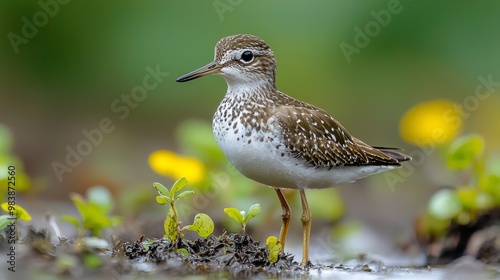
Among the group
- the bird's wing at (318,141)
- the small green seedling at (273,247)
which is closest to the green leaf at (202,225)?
the small green seedling at (273,247)

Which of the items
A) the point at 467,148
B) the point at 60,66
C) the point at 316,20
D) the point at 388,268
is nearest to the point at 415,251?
the point at 467,148

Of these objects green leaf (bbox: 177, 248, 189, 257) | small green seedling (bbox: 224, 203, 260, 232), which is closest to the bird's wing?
small green seedling (bbox: 224, 203, 260, 232)

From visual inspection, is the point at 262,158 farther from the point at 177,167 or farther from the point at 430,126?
the point at 430,126

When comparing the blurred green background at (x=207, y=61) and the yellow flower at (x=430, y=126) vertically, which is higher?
the blurred green background at (x=207, y=61)

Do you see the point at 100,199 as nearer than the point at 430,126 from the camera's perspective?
Yes

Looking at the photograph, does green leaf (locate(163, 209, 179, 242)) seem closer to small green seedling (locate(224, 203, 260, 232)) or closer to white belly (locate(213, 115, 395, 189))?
small green seedling (locate(224, 203, 260, 232))

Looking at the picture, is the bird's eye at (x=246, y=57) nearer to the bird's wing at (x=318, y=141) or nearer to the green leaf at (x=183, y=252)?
the bird's wing at (x=318, y=141)

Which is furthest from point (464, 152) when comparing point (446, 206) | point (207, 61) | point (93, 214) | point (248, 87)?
point (207, 61)

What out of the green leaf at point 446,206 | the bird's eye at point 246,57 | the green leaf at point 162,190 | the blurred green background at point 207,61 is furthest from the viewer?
the blurred green background at point 207,61
